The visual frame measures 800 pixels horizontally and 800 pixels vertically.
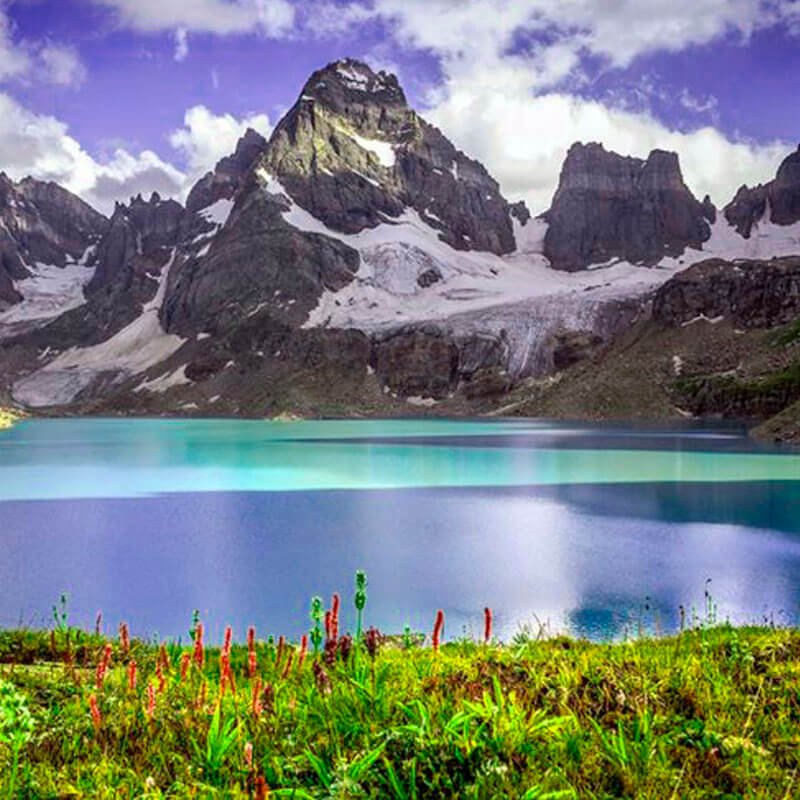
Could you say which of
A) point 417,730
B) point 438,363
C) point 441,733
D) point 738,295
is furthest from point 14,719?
point 438,363

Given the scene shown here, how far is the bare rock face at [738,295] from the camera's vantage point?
503 feet

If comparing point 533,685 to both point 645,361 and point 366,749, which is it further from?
point 645,361

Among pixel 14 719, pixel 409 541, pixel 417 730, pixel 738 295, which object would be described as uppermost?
pixel 738 295

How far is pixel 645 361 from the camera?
5856 inches

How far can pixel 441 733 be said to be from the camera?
4.84 meters

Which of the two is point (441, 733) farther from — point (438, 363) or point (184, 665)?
point (438, 363)

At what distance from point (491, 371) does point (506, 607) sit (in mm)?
165842

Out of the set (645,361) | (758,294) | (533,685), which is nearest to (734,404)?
(645,361)

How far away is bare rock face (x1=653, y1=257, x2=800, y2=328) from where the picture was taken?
153375 millimetres

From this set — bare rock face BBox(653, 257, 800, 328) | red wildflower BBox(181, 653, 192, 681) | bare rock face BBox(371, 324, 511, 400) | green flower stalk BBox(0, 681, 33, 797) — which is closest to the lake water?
red wildflower BBox(181, 653, 192, 681)

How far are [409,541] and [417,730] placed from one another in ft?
81.7

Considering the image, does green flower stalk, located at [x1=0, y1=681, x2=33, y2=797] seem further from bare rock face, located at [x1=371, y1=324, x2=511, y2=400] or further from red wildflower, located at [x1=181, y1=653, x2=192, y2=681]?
bare rock face, located at [x1=371, y1=324, x2=511, y2=400]

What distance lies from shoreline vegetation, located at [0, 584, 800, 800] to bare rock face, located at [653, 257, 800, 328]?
515 ft

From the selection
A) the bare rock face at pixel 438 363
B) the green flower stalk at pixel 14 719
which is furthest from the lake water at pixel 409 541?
the bare rock face at pixel 438 363
